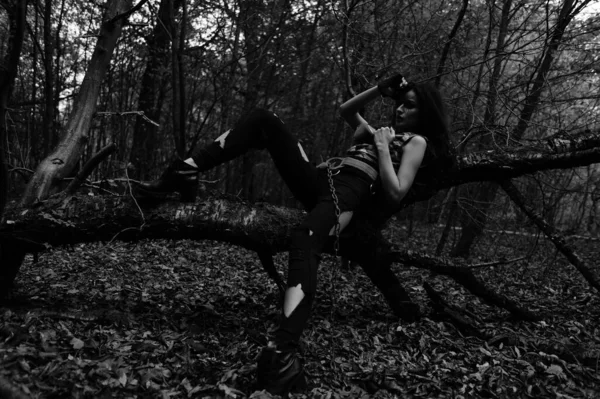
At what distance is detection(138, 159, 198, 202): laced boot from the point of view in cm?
267

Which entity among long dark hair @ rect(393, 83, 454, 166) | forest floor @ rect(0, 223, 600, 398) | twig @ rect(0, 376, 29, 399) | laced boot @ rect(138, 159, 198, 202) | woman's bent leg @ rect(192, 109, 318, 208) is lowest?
forest floor @ rect(0, 223, 600, 398)

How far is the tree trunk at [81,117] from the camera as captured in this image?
3.10 meters

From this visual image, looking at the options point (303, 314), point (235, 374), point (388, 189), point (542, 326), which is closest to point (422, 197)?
point (388, 189)

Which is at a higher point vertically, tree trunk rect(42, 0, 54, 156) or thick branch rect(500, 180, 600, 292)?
tree trunk rect(42, 0, 54, 156)

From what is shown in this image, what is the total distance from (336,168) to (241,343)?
1.34 meters

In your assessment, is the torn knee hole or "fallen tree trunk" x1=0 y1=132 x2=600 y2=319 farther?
"fallen tree trunk" x1=0 y1=132 x2=600 y2=319

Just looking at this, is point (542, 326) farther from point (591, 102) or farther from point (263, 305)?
point (591, 102)

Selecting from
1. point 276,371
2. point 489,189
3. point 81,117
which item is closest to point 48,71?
point 81,117

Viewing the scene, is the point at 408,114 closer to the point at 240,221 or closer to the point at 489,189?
the point at 240,221

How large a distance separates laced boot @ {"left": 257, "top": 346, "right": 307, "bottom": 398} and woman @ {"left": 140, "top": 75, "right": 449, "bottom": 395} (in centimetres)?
7

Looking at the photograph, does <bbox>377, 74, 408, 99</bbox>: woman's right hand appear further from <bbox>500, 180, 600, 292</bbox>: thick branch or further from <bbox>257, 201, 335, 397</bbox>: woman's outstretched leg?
<bbox>500, 180, 600, 292</bbox>: thick branch

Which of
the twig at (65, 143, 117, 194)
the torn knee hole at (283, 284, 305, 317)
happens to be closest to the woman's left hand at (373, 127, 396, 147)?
the torn knee hole at (283, 284, 305, 317)

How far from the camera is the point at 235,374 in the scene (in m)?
2.18

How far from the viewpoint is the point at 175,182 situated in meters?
2.74
